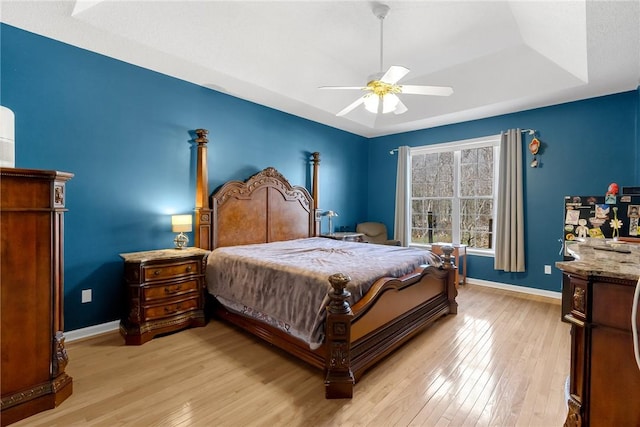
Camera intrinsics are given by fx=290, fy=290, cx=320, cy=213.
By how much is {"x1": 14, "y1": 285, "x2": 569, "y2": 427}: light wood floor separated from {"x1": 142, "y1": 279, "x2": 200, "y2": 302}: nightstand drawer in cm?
39

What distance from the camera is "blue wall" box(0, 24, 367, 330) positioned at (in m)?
2.52

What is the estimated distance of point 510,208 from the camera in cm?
433

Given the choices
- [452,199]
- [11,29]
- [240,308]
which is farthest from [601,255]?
[11,29]

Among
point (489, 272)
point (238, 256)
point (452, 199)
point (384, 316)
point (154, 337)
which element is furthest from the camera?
point (452, 199)

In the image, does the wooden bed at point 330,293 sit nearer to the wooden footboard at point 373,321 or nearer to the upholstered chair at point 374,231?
the wooden footboard at point 373,321

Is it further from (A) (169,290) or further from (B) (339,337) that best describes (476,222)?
(A) (169,290)

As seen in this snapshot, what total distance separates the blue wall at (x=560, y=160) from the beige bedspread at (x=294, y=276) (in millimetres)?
1981

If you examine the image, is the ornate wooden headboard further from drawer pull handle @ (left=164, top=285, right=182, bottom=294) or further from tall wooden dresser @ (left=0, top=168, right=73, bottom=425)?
tall wooden dresser @ (left=0, top=168, right=73, bottom=425)

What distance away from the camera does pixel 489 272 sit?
15.2 feet

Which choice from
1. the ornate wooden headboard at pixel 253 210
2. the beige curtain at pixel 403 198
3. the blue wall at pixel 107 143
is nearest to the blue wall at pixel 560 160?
the beige curtain at pixel 403 198

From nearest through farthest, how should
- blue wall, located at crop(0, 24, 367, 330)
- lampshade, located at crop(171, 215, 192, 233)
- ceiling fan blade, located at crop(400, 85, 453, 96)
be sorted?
1. blue wall, located at crop(0, 24, 367, 330)
2. ceiling fan blade, located at crop(400, 85, 453, 96)
3. lampshade, located at crop(171, 215, 192, 233)

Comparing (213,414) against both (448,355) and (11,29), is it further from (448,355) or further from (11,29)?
(11,29)

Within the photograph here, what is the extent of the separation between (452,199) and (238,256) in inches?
156

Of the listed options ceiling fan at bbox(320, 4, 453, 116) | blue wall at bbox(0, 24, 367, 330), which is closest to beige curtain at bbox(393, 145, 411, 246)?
ceiling fan at bbox(320, 4, 453, 116)
